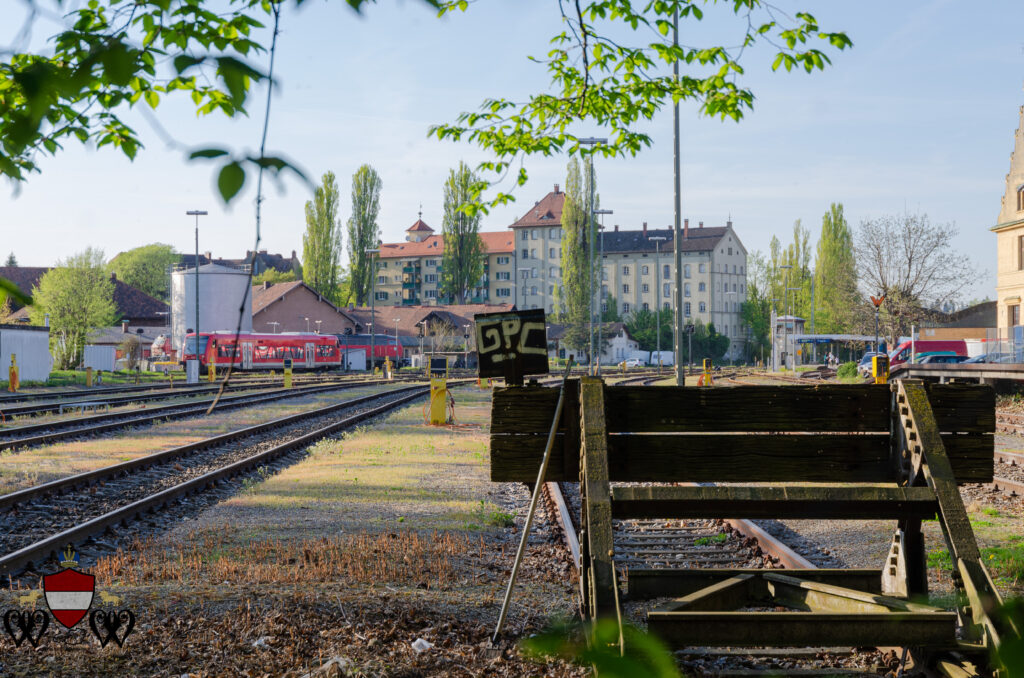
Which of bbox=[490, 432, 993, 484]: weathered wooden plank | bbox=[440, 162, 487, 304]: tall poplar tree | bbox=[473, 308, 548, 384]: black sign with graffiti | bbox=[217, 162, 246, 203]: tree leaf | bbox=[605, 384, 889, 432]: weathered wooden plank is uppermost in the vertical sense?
bbox=[440, 162, 487, 304]: tall poplar tree

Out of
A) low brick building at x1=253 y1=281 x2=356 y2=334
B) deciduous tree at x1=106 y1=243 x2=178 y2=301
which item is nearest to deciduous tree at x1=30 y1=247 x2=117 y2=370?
low brick building at x1=253 y1=281 x2=356 y2=334

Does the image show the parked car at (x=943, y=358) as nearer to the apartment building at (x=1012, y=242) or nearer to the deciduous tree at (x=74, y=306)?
the apartment building at (x=1012, y=242)

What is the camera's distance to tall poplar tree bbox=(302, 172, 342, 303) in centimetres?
9450

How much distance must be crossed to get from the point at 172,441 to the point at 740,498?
17.3 m

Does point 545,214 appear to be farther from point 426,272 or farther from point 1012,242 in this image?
point 1012,242

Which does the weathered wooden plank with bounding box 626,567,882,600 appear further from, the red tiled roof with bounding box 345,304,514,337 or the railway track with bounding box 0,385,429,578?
the red tiled roof with bounding box 345,304,514,337

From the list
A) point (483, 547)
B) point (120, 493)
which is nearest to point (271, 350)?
point (120, 493)

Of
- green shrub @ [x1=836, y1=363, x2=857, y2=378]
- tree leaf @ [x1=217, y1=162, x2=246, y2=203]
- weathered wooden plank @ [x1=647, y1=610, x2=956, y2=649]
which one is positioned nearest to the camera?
tree leaf @ [x1=217, y1=162, x2=246, y2=203]

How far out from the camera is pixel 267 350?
66.8 m

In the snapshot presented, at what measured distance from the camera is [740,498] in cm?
425

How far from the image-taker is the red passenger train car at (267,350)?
6372 centimetres

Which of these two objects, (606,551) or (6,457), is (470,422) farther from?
(606,551)

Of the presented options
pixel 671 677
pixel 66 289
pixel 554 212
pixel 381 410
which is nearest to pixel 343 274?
pixel 66 289

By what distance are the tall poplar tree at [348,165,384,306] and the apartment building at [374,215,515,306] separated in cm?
4598
